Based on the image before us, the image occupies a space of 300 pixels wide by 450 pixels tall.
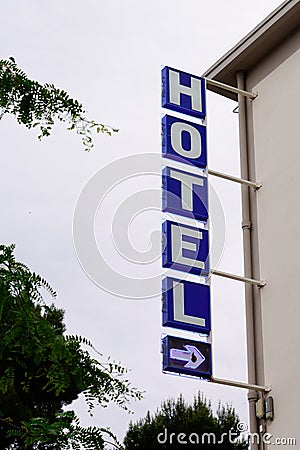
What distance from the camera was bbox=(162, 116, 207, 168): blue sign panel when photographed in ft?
25.0

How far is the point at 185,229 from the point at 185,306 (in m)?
0.68

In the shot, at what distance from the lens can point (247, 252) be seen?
7.75 m

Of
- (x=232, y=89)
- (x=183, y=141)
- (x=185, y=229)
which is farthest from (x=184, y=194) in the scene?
(x=232, y=89)

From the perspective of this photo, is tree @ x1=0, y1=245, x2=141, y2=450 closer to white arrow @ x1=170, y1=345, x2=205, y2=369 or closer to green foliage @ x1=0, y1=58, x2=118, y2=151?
green foliage @ x1=0, y1=58, x2=118, y2=151

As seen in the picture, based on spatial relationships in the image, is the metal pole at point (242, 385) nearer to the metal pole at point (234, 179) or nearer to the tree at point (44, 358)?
the metal pole at point (234, 179)

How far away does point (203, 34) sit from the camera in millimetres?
13898

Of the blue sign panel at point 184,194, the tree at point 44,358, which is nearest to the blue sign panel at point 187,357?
the blue sign panel at point 184,194

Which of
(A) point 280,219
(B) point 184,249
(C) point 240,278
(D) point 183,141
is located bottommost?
(C) point 240,278

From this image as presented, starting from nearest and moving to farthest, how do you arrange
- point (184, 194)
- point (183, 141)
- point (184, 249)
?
point (184, 249) < point (184, 194) < point (183, 141)

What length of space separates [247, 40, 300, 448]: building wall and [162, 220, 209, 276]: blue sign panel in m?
0.61

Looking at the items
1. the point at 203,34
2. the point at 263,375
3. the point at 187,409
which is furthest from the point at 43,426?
the point at 187,409

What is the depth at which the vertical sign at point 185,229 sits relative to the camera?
6797mm

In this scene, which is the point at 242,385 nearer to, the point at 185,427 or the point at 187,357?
the point at 187,357

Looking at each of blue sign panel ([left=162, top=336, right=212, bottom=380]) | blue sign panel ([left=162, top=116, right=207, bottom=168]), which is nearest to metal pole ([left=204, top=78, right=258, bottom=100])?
blue sign panel ([left=162, top=116, right=207, bottom=168])
